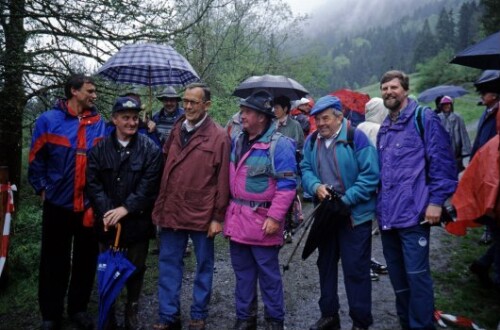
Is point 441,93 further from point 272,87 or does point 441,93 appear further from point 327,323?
point 327,323

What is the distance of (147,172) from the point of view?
3.86 meters

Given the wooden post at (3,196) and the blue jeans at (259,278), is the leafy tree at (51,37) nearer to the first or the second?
the wooden post at (3,196)

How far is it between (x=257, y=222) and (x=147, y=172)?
1195 mm

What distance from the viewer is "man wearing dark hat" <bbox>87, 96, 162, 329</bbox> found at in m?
3.74

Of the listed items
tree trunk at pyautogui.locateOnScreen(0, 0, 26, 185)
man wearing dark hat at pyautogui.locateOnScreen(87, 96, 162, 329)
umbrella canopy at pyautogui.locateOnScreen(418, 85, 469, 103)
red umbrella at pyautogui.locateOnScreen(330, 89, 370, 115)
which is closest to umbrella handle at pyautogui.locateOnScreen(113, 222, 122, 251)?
man wearing dark hat at pyautogui.locateOnScreen(87, 96, 162, 329)

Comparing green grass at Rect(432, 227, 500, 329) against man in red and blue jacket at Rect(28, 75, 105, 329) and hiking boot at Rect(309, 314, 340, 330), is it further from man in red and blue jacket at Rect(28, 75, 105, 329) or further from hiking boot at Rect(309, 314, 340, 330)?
man in red and blue jacket at Rect(28, 75, 105, 329)

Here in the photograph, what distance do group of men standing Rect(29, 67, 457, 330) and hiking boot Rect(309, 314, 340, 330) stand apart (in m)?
0.01

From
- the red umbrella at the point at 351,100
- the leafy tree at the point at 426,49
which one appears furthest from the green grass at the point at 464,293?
the leafy tree at the point at 426,49

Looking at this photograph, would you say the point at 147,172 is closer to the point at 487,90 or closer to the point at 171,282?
the point at 171,282

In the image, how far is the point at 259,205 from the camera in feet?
12.3

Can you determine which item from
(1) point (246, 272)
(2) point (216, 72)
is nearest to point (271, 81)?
(1) point (246, 272)

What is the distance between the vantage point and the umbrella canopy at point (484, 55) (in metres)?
3.46

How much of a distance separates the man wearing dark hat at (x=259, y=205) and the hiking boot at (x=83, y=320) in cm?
149

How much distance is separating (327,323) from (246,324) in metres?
0.82
